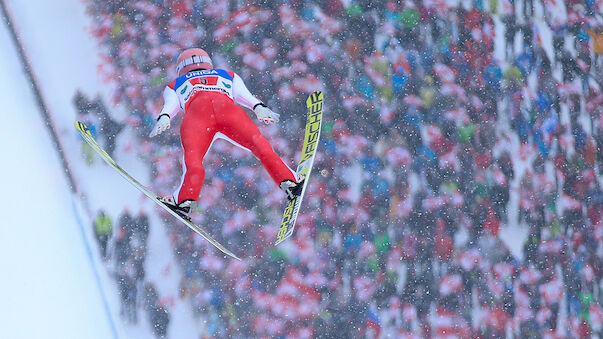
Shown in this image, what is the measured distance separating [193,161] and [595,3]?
251 cm

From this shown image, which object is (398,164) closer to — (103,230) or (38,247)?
(103,230)

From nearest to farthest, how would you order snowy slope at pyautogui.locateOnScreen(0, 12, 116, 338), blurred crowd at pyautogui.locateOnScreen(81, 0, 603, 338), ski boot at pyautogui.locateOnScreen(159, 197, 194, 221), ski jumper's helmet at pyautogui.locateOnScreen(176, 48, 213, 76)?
ski boot at pyautogui.locateOnScreen(159, 197, 194, 221) < ski jumper's helmet at pyautogui.locateOnScreen(176, 48, 213, 76) < snowy slope at pyautogui.locateOnScreen(0, 12, 116, 338) < blurred crowd at pyautogui.locateOnScreen(81, 0, 603, 338)

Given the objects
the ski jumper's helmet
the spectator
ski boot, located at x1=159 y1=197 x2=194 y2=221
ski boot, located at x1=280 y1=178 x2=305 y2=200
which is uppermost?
the ski jumper's helmet

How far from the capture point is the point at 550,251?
3.50m

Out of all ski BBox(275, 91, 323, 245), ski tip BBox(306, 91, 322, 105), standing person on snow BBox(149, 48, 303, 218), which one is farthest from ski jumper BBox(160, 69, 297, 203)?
ski tip BBox(306, 91, 322, 105)

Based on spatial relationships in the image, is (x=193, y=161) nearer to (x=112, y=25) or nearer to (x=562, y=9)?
(x=112, y=25)

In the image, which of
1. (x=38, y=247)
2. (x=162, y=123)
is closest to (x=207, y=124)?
(x=162, y=123)

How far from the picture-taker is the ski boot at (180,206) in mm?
2926

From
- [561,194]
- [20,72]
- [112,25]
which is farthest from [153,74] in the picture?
[561,194]

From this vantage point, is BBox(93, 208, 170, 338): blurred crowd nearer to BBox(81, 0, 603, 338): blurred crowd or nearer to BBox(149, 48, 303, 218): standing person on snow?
BBox(81, 0, 603, 338): blurred crowd

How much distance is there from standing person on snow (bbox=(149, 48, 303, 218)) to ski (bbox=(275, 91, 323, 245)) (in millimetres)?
66

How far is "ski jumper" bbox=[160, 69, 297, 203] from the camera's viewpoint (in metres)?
2.94

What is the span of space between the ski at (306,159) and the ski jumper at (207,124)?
0.11m

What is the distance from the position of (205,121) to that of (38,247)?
42.5 inches
